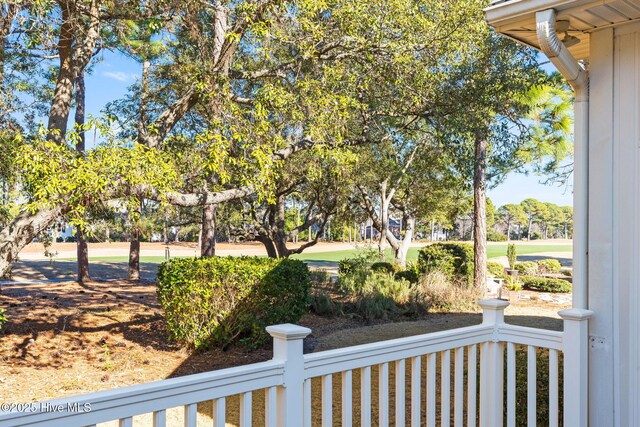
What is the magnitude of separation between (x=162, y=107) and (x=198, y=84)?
10.8 ft

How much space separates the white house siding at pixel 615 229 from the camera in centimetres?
268

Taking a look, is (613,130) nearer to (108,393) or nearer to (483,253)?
(108,393)

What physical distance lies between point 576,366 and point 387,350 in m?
1.10

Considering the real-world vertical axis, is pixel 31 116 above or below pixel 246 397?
above

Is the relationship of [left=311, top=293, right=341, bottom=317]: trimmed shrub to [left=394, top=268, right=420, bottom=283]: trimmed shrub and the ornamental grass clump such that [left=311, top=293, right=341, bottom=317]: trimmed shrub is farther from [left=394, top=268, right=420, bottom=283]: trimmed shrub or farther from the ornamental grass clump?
[left=394, top=268, right=420, bottom=283]: trimmed shrub

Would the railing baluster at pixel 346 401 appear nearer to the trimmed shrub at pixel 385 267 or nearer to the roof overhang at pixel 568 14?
the roof overhang at pixel 568 14

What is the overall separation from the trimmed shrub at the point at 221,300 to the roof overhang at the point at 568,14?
439cm

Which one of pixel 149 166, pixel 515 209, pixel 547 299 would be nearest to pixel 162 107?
pixel 149 166

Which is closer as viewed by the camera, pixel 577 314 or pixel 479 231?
pixel 577 314

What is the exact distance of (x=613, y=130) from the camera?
2.76 metres

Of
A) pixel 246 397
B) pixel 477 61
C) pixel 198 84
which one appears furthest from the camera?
pixel 477 61

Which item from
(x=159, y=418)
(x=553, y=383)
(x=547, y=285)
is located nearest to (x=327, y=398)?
(x=159, y=418)

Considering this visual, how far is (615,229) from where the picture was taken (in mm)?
2738

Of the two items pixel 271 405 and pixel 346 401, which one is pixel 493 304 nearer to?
pixel 346 401
